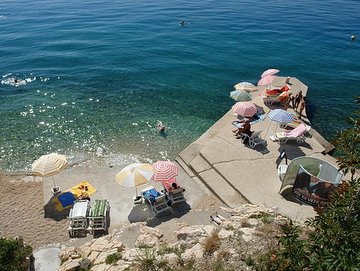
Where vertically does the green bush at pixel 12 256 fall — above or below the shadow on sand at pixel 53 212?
above

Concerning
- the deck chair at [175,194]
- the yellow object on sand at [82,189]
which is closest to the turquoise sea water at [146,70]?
the yellow object on sand at [82,189]

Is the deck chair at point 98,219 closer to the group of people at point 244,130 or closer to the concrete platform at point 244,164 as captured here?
the concrete platform at point 244,164

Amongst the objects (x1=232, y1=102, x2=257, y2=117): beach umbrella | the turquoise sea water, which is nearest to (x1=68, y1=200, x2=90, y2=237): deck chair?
the turquoise sea water

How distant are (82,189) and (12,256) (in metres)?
6.95

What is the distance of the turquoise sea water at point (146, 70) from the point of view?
24.5 metres

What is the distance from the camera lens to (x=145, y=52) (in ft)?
140

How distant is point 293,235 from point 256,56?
37841 millimetres

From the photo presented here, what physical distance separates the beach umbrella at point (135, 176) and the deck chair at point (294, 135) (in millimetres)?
9493

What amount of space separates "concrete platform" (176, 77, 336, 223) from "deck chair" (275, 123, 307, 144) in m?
0.37

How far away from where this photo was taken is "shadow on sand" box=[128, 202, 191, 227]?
16188mm

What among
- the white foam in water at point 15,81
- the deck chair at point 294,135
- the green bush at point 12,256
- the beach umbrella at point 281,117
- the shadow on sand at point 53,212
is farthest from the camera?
the white foam in water at point 15,81

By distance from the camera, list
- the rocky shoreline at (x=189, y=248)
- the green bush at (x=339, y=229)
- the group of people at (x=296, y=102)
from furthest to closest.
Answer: the group of people at (x=296, y=102) < the rocky shoreline at (x=189, y=248) < the green bush at (x=339, y=229)

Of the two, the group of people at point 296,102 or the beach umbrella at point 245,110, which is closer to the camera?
the beach umbrella at point 245,110

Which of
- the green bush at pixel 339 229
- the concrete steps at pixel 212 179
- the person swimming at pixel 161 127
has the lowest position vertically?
the concrete steps at pixel 212 179
